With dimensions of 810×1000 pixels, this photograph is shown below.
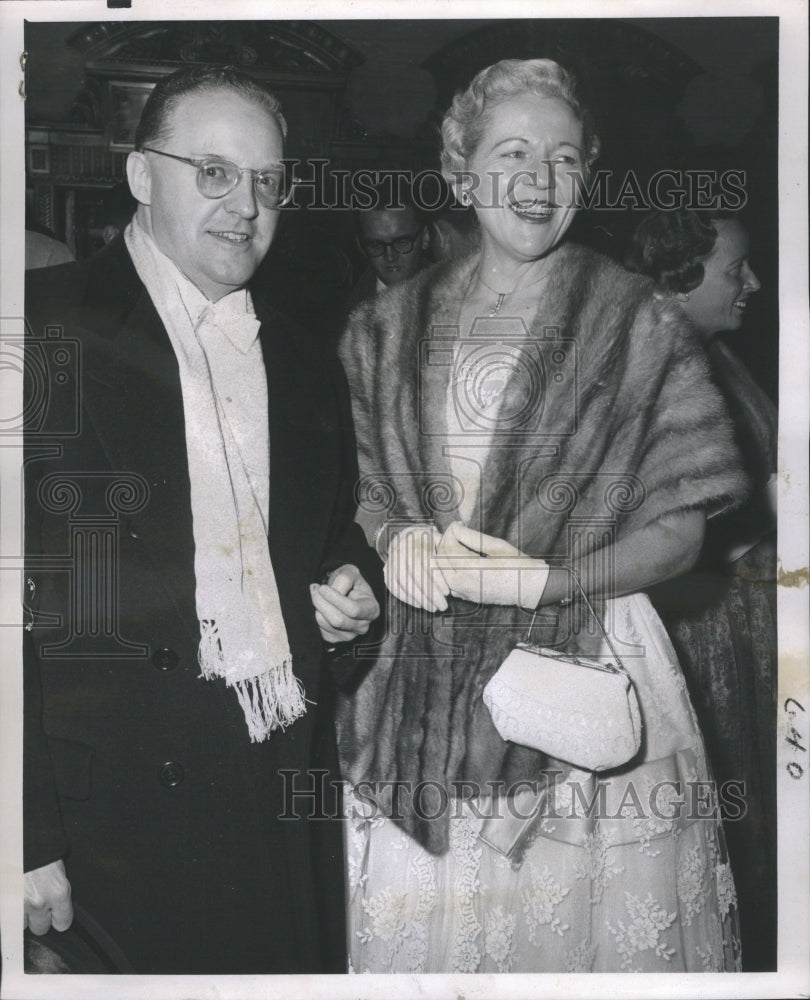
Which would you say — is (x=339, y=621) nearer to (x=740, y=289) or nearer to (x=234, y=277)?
(x=234, y=277)

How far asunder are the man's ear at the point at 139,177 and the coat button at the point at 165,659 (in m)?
1.00

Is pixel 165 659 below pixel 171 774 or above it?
above

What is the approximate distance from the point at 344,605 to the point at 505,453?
Result: 0.50 meters

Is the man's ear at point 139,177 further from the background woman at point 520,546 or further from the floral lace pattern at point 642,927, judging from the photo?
the floral lace pattern at point 642,927

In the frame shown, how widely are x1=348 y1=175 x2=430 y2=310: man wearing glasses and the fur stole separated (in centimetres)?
4

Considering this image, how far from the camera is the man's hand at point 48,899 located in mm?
2682

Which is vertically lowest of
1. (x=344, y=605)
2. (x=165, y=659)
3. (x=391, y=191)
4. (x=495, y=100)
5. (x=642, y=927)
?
(x=642, y=927)

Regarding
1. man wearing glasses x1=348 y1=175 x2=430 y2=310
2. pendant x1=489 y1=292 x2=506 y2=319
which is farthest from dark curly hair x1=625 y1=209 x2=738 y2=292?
man wearing glasses x1=348 y1=175 x2=430 y2=310

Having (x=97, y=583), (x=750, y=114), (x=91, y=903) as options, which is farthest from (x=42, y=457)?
(x=750, y=114)

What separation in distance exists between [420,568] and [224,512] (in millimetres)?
455

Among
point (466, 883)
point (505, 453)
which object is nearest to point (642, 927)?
point (466, 883)

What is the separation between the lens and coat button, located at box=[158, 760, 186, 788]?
265cm

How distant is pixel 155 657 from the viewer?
265 cm

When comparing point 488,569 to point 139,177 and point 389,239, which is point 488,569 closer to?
point 389,239
